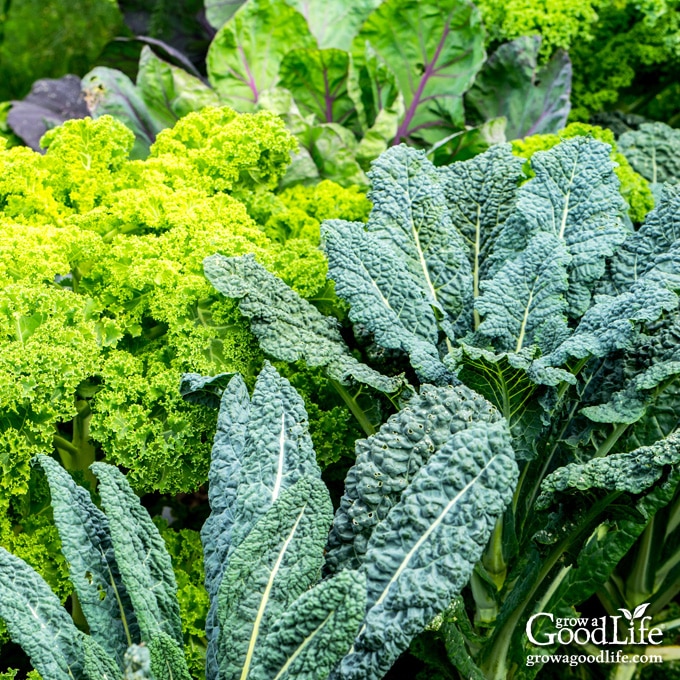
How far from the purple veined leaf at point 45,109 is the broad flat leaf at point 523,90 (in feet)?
3.79

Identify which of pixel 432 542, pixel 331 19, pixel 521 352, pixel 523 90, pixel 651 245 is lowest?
pixel 432 542

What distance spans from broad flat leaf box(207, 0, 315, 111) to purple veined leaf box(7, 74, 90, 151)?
0.42 m

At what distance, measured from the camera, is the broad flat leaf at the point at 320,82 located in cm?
204

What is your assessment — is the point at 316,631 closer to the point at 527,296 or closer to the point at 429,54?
the point at 527,296

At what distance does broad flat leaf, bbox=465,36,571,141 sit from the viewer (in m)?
2.09

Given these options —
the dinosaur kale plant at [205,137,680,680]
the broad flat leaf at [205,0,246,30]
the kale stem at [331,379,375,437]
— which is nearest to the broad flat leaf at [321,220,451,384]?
the dinosaur kale plant at [205,137,680,680]

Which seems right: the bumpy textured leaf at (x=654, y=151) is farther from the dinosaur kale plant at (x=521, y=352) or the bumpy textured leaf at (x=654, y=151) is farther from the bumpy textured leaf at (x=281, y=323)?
the bumpy textured leaf at (x=281, y=323)

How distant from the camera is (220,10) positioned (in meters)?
2.42

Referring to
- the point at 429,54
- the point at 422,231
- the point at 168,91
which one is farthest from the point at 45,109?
the point at 422,231

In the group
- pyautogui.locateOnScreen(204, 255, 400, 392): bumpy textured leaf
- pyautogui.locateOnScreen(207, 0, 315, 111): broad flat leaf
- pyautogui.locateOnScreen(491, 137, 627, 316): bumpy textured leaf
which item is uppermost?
pyautogui.locateOnScreen(207, 0, 315, 111): broad flat leaf

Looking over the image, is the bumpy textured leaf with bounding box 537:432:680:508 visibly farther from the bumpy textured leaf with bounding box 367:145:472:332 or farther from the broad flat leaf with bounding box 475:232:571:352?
the bumpy textured leaf with bounding box 367:145:472:332

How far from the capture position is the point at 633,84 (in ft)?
8.20

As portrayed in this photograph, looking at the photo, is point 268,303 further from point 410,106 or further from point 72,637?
point 410,106

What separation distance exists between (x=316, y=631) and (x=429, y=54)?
1738mm
